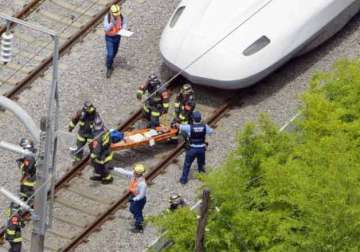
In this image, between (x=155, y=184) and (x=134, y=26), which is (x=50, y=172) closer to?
(x=155, y=184)

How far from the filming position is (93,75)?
4047 centimetres

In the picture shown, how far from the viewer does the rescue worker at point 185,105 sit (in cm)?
3775

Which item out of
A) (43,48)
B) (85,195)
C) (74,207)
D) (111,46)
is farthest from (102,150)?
(43,48)

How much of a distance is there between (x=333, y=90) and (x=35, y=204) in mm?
7784

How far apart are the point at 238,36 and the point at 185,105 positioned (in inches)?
94.7

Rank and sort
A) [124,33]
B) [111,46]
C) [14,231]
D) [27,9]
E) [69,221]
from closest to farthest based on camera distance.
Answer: [14,231] < [69,221] < [124,33] < [111,46] < [27,9]

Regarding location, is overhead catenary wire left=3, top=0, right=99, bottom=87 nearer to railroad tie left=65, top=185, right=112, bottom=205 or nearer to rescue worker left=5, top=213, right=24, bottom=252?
railroad tie left=65, top=185, right=112, bottom=205

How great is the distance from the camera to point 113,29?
3981 centimetres

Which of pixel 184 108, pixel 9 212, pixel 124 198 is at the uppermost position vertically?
pixel 184 108

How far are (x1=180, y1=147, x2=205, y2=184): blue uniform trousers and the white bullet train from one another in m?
2.62

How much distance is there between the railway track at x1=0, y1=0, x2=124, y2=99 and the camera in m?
40.4

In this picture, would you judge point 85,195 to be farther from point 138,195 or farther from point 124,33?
point 124,33

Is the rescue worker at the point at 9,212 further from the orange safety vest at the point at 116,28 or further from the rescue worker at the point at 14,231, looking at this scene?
the orange safety vest at the point at 116,28

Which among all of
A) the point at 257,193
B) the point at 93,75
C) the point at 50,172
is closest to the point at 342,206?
the point at 257,193
